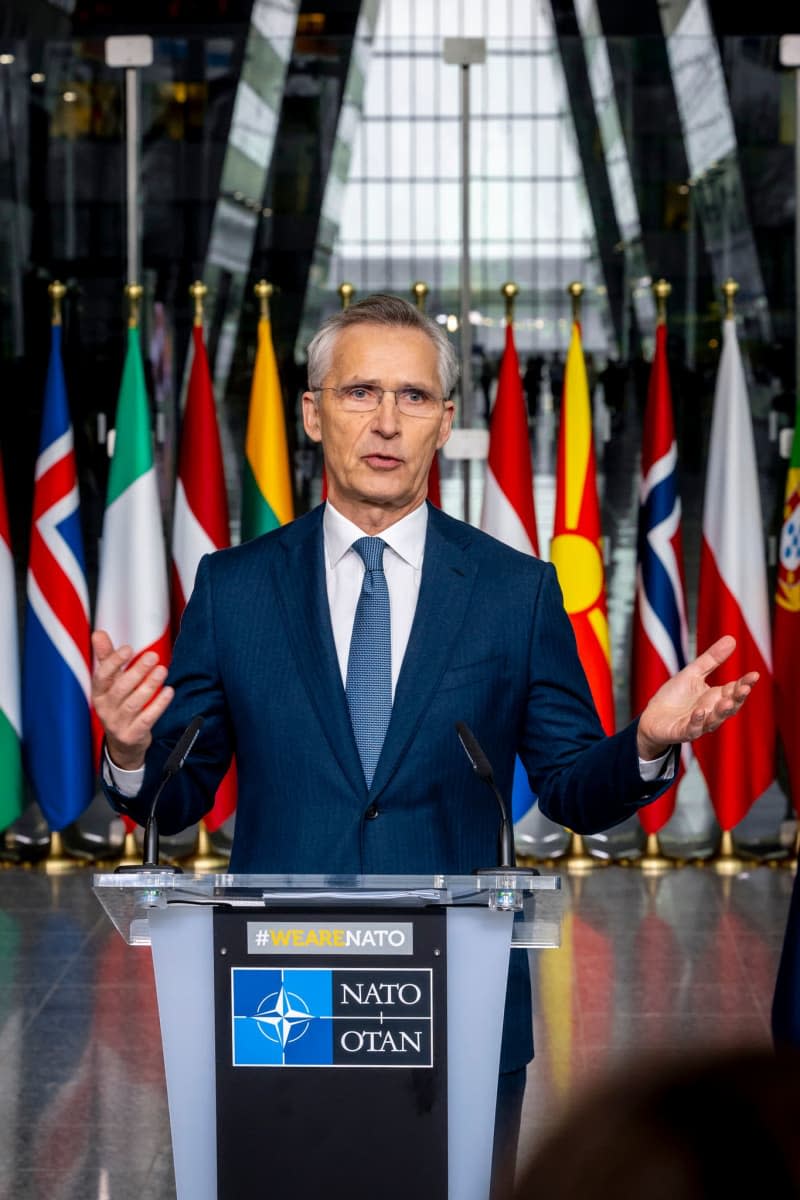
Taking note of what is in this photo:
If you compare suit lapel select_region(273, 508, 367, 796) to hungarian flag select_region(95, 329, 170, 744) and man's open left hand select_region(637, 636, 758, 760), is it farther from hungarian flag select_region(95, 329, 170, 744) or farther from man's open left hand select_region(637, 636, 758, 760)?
hungarian flag select_region(95, 329, 170, 744)

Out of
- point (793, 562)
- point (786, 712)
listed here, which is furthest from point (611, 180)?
point (786, 712)

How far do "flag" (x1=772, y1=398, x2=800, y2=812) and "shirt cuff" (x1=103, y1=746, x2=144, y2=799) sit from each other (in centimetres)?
443

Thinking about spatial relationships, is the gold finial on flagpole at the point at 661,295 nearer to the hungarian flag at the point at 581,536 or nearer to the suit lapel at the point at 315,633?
the hungarian flag at the point at 581,536

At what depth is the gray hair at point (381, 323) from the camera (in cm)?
216

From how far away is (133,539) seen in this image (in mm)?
6098

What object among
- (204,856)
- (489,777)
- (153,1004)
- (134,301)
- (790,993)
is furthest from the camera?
(204,856)

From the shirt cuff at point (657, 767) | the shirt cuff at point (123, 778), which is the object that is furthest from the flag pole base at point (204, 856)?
the shirt cuff at point (657, 767)

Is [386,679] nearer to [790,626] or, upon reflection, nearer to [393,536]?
[393,536]

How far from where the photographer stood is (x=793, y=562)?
615cm

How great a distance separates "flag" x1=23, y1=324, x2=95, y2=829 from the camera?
6141 mm

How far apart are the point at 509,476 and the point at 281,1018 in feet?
15.3

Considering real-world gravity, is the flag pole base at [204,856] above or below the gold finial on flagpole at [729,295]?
below

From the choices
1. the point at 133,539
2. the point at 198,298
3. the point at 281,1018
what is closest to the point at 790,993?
the point at 281,1018

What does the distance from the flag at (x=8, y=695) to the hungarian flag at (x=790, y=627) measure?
2.78 meters
